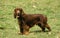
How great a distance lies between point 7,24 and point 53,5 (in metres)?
5.20

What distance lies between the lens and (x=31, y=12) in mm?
15156

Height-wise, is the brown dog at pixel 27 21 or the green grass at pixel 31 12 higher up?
the brown dog at pixel 27 21

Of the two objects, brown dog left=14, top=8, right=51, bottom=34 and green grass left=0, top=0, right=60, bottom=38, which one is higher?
brown dog left=14, top=8, right=51, bottom=34

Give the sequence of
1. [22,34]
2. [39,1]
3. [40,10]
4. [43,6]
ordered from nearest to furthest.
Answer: [22,34], [40,10], [43,6], [39,1]

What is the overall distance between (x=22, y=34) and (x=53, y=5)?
257 inches

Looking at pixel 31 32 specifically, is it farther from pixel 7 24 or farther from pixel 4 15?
pixel 4 15

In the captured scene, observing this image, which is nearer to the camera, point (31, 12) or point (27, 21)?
point (27, 21)

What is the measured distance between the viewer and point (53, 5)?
16969 mm

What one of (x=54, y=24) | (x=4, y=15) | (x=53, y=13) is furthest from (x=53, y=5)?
(x=54, y=24)

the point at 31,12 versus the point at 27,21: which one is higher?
the point at 27,21

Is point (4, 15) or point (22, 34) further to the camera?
point (4, 15)

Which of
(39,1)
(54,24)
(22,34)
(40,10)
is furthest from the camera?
(39,1)

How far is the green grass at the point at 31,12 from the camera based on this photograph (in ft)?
35.1

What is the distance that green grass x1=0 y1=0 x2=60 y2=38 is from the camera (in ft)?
35.1
